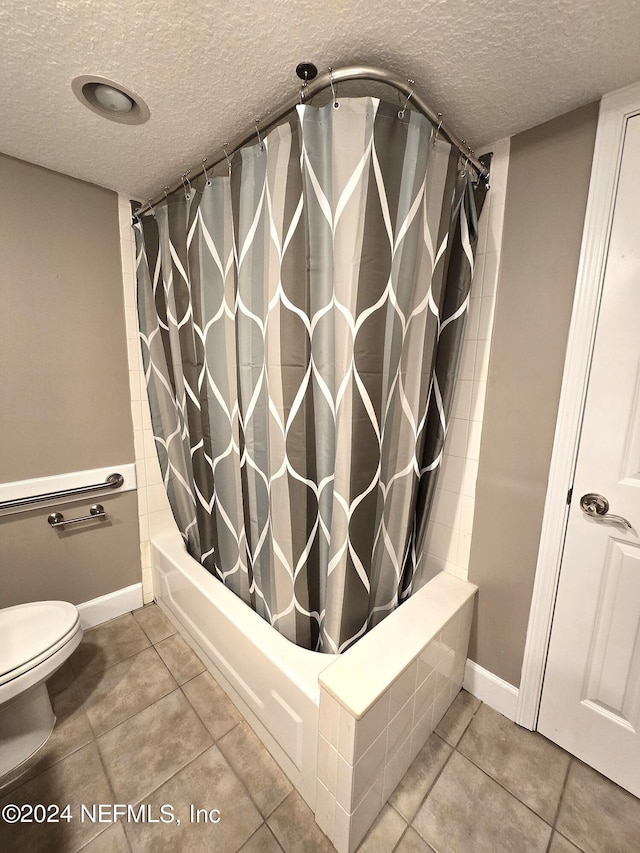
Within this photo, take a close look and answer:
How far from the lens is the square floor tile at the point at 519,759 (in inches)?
41.8

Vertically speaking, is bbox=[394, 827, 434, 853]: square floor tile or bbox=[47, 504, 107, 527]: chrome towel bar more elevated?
bbox=[47, 504, 107, 527]: chrome towel bar

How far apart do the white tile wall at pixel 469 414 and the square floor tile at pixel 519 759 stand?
20.6 inches

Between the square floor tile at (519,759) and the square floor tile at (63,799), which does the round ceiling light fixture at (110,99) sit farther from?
the square floor tile at (519,759)

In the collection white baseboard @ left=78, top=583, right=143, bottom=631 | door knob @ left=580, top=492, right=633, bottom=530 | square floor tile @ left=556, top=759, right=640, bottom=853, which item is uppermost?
door knob @ left=580, top=492, right=633, bottom=530

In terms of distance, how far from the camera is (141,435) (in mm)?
1757

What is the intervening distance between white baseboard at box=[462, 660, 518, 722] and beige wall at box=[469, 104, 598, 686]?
0.03m

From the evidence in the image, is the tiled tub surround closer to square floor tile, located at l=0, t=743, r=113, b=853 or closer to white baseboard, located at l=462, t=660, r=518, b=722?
white baseboard, located at l=462, t=660, r=518, b=722

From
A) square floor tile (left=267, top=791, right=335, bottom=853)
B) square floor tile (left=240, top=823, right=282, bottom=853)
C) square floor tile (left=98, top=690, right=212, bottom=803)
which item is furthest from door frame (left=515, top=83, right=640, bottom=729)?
square floor tile (left=98, top=690, right=212, bottom=803)

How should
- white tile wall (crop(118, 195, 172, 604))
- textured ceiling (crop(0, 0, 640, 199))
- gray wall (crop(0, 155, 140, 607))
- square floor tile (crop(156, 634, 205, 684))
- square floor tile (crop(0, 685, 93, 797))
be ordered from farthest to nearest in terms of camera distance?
white tile wall (crop(118, 195, 172, 604))
square floor tile (crop(156, 634, 205, 684))
gray wall (crop(0, 155, 140, 607))
square floor tile (crop(0, 685, 93, 797))
textured ceiling (crop(0, 0, 640, 199))

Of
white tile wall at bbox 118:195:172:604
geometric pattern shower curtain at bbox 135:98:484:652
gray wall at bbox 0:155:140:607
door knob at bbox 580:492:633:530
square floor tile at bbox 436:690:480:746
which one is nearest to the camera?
geometric pattern shower curtain at bbox 135:98:484:652

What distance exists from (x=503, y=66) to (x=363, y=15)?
1.25ft

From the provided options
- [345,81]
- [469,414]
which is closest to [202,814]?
[469,414]

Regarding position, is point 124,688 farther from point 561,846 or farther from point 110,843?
point 561,846

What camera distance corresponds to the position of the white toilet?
1073 millimetres
